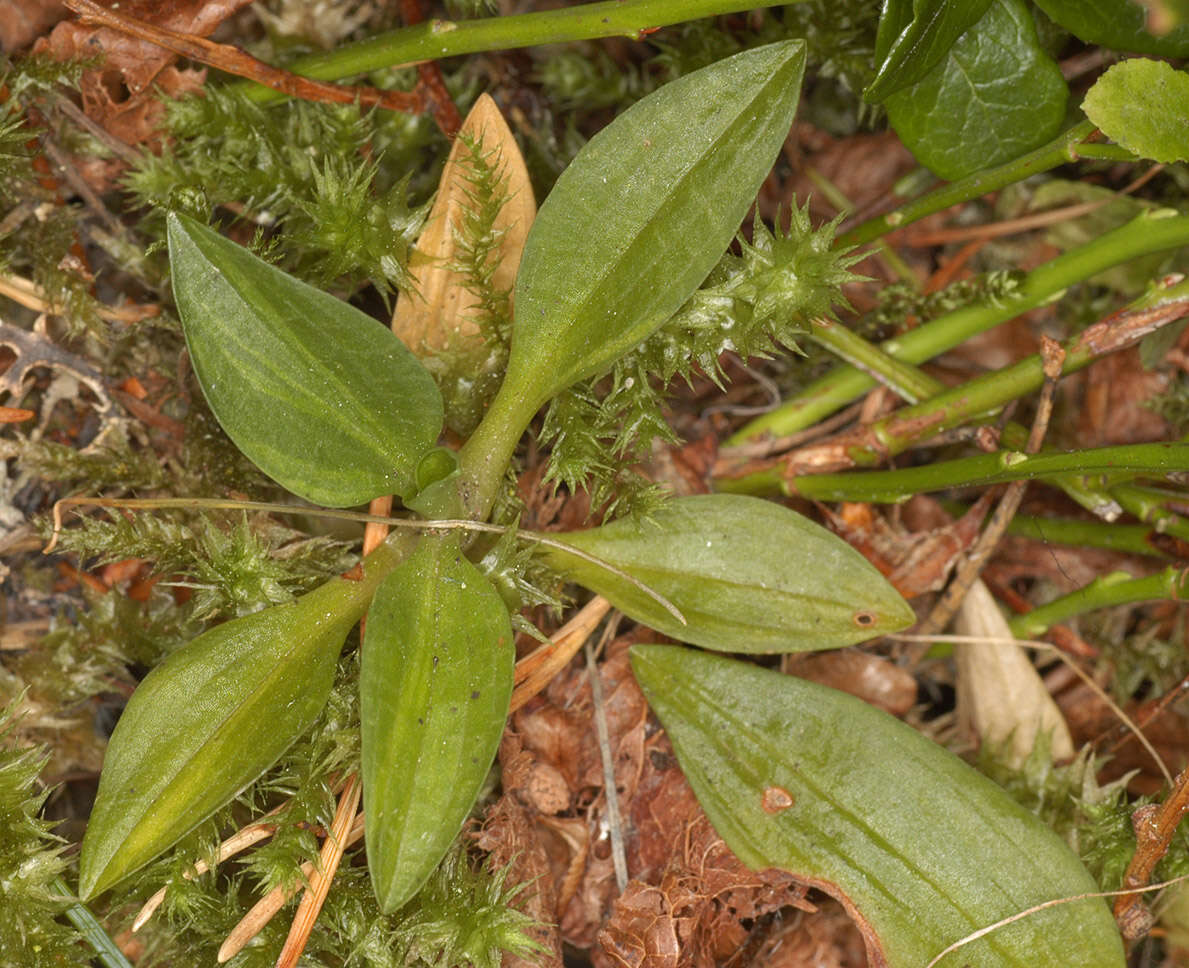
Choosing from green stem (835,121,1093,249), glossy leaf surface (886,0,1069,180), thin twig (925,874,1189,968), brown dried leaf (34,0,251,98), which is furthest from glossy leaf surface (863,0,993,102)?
thin twig (925,874,1189,968)

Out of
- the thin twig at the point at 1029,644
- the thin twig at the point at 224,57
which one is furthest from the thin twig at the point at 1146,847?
the thin twig at the point at 224,57

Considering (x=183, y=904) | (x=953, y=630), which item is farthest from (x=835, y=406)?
(x=183, y=904)

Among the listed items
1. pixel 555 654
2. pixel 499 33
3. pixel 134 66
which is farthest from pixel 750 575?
pixel 134 66

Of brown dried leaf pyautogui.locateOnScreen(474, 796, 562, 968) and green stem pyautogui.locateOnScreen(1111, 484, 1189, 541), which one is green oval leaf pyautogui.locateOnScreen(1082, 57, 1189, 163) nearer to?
green stem pyautogui.locateOnScreen(1111, 484, 1189, 541)

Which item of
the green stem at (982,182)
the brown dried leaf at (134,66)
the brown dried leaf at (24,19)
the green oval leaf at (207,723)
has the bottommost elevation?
the green oval leaf at (207,723)

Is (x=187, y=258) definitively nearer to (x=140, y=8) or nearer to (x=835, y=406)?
(x=140, y=8)

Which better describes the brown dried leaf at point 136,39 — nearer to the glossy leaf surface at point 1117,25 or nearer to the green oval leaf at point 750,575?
the green oval leaf at point 750,575
